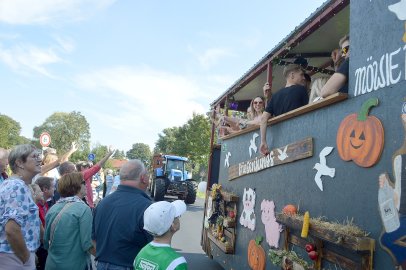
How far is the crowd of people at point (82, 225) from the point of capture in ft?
8.48

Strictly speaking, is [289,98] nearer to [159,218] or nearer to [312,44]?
[312,44]

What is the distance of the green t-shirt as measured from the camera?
7.86 feet

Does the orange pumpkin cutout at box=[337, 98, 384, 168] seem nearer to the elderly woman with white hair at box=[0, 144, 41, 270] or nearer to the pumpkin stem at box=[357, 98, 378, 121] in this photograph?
the pumpkin stem at box=[357, 98, 378, 121]

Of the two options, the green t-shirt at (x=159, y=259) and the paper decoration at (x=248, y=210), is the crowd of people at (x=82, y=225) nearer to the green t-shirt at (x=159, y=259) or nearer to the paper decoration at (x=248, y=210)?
the green t-shirt at (x=159, y=259)

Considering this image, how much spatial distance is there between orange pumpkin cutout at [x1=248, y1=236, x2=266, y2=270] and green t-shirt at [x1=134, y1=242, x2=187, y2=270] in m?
2.15

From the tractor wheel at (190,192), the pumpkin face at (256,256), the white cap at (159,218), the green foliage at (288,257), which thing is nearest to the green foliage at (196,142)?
the tractor wheel at (190,192)

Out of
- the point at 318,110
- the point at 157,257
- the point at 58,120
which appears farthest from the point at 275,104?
the point at 58,120

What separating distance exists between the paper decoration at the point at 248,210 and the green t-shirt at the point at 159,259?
8.25 ft

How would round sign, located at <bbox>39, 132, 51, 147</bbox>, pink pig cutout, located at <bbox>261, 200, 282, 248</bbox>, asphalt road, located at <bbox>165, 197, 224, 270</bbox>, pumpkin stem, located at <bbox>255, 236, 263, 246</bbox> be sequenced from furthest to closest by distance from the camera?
round sign, located at <bbox>39, 132, 51, 147</bbox>
asphalt road, located at <bbox>165, 197, 224, 270</bbox>
pumpkin stem, located at <bbox>255, 236, 263, 246</bbox>
pink pig cutout, located at <bbox>261, 200, 282, 248</bbox>

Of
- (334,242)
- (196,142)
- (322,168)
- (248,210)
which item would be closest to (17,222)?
(334,242)

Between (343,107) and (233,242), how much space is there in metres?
3.27

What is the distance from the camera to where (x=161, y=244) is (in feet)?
8.34

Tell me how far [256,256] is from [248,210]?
2.26 feet

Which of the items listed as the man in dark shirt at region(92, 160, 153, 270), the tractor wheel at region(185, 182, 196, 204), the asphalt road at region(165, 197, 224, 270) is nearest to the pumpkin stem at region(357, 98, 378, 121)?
the man in dark shirt at region(92, 160, 153, 270)
